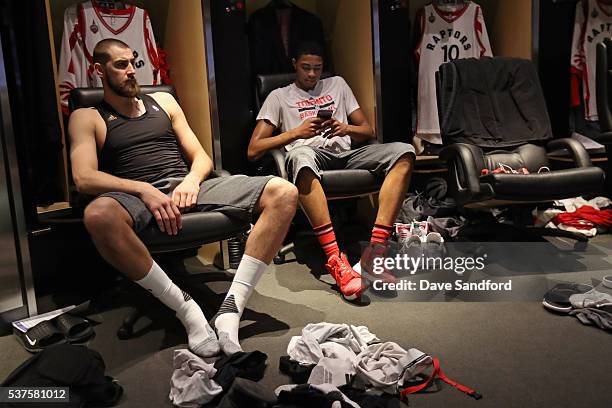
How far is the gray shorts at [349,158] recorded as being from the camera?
2838 millimetres

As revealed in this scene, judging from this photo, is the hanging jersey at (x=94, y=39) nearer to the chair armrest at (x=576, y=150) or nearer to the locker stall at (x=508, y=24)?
the locker stall at (x=508, y=24)

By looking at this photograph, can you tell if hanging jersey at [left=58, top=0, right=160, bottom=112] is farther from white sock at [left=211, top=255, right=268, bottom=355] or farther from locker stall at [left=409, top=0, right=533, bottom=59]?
locker stall at [left=409, top=0, right=533, bottom=59]

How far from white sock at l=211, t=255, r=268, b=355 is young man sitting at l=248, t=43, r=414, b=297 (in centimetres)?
45

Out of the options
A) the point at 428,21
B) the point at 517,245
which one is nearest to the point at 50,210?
the point at 517,245

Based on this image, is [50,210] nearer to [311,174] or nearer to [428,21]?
[311,174]

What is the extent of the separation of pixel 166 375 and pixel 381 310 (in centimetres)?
91

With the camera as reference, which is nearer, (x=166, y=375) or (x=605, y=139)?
(x=166, y=375)

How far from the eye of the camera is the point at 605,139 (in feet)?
9.47

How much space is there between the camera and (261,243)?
7.74 ft

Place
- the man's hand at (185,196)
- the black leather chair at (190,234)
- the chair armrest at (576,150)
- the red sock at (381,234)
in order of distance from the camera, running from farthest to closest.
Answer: the chair armrest at (576,150), the red sock at (381,234), the man's hand at (185,196), the black leather chair at (190,234)

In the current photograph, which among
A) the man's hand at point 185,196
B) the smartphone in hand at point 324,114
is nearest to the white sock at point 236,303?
the man's hand at point 185,196

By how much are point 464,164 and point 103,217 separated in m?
1.58

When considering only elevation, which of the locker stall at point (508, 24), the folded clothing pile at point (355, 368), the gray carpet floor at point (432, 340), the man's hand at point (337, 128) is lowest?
the gray carpet floor at point (432, 340)

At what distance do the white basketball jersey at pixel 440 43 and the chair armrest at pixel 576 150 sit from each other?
2.88 feet
